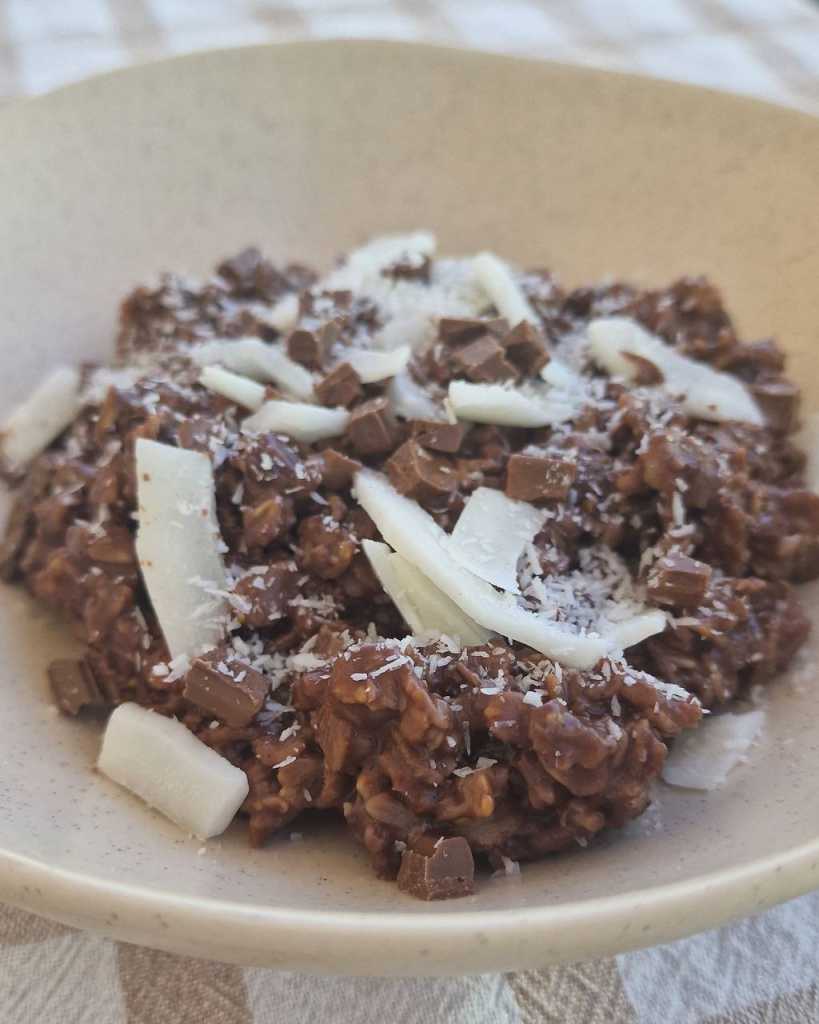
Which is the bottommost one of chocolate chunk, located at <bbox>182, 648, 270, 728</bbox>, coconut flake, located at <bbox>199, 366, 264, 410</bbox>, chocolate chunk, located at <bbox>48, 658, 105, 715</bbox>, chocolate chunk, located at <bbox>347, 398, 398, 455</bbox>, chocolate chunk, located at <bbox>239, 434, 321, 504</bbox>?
chocolate chunk, located at <bbox>48, 658, 105, 715</bbox>

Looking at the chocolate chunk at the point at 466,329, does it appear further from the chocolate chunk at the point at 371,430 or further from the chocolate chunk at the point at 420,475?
the chocolate chunk at the point at 420,475

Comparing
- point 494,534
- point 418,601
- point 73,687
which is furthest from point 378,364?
point 73,687

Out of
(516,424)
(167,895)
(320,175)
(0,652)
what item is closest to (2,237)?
(320,175)

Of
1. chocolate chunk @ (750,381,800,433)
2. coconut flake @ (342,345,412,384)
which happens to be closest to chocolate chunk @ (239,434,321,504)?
coconut flake @ (342,345,412,384)

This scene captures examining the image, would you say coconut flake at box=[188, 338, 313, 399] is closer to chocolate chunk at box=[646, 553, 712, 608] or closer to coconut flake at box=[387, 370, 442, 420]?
coconut flake at box=[387, 370, 442, 420]

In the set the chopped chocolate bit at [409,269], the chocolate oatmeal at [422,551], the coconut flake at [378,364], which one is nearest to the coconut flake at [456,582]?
the chocolate oatmeal at [422,551]

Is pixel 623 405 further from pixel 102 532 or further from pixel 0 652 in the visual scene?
pixel 0 652
